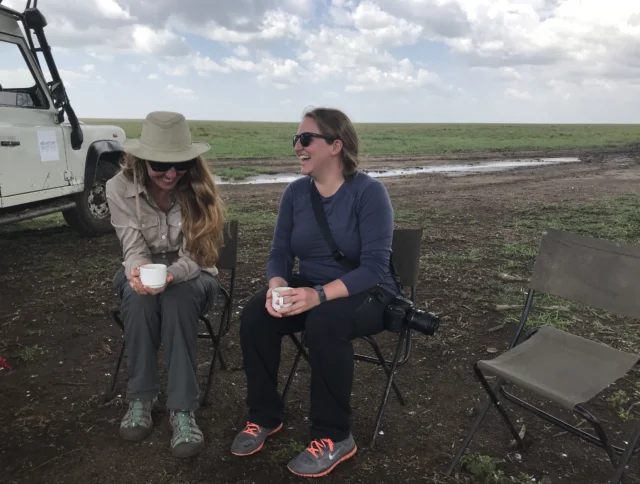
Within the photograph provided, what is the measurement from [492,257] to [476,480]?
3917 mm

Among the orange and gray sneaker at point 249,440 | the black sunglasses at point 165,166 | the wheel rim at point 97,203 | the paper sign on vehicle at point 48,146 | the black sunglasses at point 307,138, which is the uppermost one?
the black sunglasses at point 307,138

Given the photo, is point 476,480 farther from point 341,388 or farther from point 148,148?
point 148,148

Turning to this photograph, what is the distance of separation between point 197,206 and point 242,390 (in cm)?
116

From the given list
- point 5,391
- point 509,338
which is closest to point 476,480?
point 509,338

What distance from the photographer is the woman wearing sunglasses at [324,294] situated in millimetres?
2564

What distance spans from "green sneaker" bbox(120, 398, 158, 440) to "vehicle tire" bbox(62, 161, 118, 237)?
4.80 m

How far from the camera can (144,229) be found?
299cm

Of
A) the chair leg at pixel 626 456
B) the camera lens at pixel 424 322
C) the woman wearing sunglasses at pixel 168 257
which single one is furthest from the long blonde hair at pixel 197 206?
the chair leg at pixel 626 456

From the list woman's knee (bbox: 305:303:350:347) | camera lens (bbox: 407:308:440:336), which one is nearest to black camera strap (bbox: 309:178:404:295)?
woman's knee (bbox: 305:303:350:347)

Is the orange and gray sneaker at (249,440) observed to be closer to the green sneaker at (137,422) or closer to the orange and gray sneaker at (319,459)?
the orange and gray sneaker at (319,459)

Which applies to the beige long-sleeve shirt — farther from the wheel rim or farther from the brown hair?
the wheel rim

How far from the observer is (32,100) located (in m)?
6.22

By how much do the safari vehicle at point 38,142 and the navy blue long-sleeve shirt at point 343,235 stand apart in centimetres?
394

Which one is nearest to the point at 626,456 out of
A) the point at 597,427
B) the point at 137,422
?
the point at 597,427
